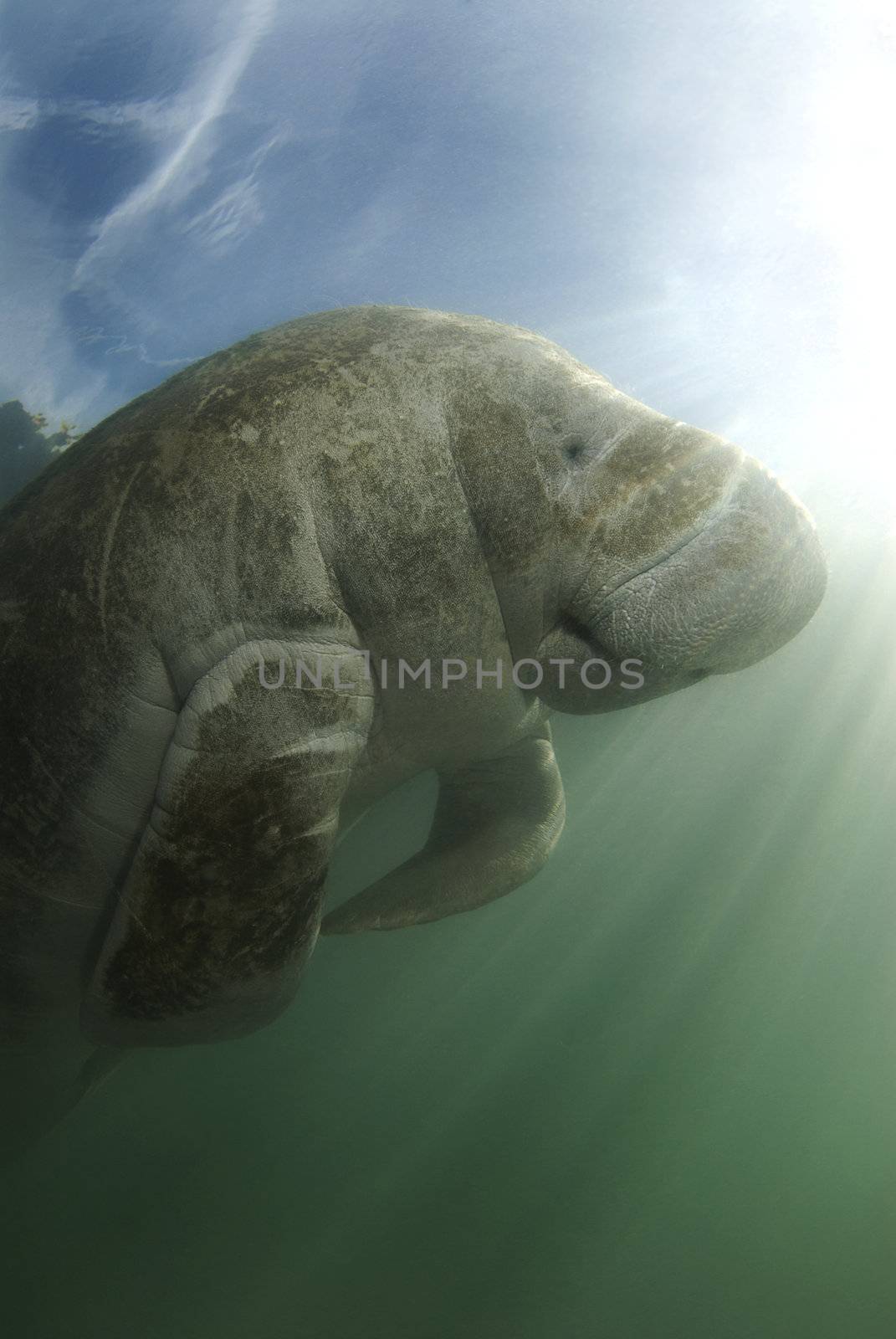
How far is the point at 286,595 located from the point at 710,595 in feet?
3.24

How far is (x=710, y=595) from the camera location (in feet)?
4.92

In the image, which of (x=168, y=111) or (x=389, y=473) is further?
(x=168, y=111)

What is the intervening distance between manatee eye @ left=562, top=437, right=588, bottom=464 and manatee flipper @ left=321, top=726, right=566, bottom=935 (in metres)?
1.20

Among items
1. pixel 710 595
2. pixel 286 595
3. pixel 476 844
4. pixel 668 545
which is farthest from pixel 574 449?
pixel 476 844

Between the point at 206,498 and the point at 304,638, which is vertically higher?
the point at 206,498

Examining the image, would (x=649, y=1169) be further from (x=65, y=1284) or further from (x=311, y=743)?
(x=311, y=743)

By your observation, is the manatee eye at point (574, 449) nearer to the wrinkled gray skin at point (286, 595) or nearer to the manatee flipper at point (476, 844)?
the wrinkled gray skin at point (286, 595)

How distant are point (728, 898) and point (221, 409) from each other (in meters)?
32.5

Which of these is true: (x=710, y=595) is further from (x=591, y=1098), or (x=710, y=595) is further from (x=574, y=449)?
(x=591, y=1098)

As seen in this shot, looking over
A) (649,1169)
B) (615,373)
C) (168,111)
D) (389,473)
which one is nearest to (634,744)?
(649,1169)

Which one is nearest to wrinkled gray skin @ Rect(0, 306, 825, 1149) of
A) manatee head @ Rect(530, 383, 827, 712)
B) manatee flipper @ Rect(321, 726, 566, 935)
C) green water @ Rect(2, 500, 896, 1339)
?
manatee head @ Rect(530, 383, 827, 712)

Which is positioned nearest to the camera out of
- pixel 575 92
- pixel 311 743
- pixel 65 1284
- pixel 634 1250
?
pixel 311 743

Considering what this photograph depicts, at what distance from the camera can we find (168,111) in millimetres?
4555

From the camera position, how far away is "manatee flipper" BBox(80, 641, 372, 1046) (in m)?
1.36
